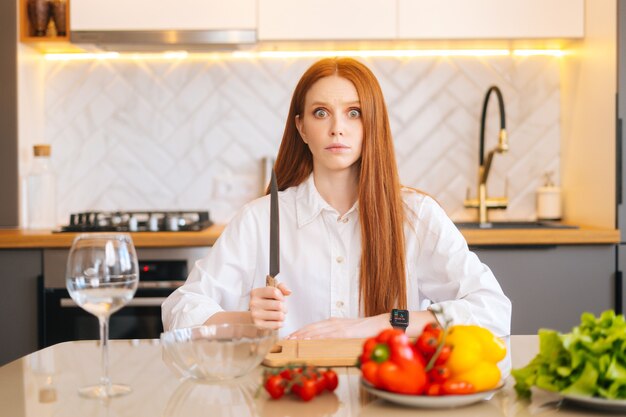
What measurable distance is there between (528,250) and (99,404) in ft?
7.29

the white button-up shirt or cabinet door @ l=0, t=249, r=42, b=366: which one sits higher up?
the white button-up shirt

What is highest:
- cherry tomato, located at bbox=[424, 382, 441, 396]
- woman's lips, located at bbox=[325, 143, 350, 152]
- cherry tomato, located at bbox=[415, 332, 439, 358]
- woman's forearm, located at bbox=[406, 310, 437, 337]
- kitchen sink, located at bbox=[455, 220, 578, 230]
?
woman's lips, located at bbox=[325, 143, 350, 152]

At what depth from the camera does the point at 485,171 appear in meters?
3.45

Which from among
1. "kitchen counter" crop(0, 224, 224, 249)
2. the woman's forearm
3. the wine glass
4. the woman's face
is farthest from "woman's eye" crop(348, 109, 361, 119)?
"kitchen counter" crop(0, 224, 224, 249)

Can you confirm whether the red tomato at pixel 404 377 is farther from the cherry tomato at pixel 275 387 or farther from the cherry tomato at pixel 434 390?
the cherry tomato at pixel 275 387

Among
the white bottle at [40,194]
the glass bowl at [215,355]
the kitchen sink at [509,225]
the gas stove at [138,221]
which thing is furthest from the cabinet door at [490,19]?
the glass bowl at [215,355]

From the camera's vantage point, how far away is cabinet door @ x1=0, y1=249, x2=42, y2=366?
3.00 m

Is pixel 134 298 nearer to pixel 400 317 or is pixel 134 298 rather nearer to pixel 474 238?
pixel 474 238

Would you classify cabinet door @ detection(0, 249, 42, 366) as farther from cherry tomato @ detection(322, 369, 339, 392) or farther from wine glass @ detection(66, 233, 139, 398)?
cherry tomato @ detection(322, 369, 339, 392)

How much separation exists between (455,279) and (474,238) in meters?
1.11

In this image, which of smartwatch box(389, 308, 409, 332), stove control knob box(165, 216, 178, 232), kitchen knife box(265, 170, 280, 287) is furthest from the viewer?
stove control knob box(165, 216, 178, 232)

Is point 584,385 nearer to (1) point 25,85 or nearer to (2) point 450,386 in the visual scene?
(2) point 450,386

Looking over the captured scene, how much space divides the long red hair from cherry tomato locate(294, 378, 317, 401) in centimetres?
86

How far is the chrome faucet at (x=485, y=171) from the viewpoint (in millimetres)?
3346
